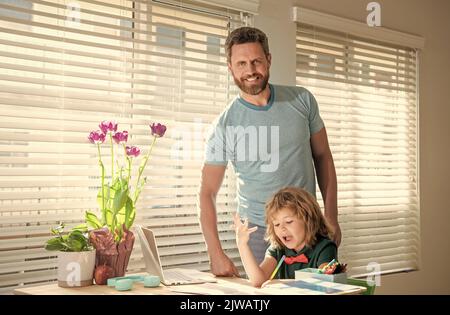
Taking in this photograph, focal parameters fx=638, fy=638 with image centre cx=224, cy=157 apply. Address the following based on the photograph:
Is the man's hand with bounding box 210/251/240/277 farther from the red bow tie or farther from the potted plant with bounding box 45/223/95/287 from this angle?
the potted plant with bounding box 45/223/95/287

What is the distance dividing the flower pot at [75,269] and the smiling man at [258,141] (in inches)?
26.1

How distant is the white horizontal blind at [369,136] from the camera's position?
396 cm

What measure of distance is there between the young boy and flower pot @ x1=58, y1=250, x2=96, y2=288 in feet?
1.96

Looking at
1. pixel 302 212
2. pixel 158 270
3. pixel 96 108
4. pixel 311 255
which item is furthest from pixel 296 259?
pixel 96 108

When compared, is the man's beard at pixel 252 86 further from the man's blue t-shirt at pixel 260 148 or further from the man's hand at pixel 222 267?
the man's hand at pixel 222 267

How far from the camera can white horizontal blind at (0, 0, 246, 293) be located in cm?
262

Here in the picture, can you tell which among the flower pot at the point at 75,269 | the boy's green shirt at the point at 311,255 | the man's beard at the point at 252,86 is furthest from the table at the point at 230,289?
the man's beard at the point at 252,86

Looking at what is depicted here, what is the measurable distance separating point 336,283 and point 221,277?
536 mm

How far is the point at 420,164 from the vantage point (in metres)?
4.56

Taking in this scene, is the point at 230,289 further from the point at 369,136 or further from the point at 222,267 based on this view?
the point at 369,136

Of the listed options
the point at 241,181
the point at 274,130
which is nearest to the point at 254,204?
the point at 241,181

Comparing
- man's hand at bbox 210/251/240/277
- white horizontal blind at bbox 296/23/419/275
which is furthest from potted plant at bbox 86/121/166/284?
white horizontal blind at bbox 296/23/419/275

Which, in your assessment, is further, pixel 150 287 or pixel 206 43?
pixel 206 43
